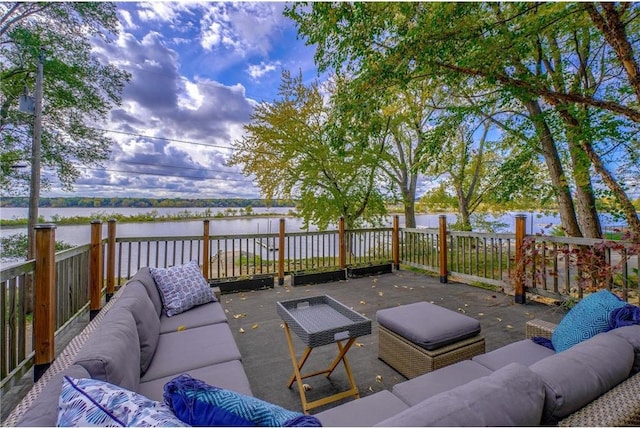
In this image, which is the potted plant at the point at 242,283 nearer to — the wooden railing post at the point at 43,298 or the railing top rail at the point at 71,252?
the railing top rail at the point at 71,252

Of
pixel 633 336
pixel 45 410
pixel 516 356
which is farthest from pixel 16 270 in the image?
pixel 633 336

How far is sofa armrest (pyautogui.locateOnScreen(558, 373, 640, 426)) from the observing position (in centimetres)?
94

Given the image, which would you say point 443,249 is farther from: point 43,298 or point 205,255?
point 43,298

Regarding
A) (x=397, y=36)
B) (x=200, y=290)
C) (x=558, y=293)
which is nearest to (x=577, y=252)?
(x=558, y=293)

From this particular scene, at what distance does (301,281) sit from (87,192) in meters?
6.85

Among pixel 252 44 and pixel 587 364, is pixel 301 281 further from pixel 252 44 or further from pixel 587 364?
pixel 252 44

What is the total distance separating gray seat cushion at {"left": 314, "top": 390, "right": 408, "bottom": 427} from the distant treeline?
22.1 feet

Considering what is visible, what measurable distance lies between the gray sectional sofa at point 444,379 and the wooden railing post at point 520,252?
2.63 meters

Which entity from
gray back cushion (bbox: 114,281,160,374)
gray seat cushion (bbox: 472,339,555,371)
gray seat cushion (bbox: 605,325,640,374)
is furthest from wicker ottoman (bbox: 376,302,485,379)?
gray back cushion (bbox: 114,281,160,374)

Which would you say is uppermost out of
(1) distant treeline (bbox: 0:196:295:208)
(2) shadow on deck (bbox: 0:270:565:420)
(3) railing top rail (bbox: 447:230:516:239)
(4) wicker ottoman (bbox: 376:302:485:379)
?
(1) distant treeline (bbox: 0:196:295:208)

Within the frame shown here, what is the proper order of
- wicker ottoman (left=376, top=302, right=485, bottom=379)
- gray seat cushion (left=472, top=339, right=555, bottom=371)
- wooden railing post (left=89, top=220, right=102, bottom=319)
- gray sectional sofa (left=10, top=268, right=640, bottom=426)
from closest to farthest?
gray sectional sofa (left=10, top=268, right=640, bottom=426), gray seat cushion (left=472, top=339, right=555, bottom=371), wicker ottoman (left=376, top=302, right=485, bottom=379), wooden railing post (left=89, top=220, right=102, bottom=319)

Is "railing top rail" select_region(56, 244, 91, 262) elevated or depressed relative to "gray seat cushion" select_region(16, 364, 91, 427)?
elevated

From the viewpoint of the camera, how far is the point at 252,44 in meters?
6.08

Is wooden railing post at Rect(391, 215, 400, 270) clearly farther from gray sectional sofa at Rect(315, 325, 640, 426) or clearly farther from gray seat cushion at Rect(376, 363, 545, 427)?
gray seat cushion at Rect(376, 363, 545, 427)
